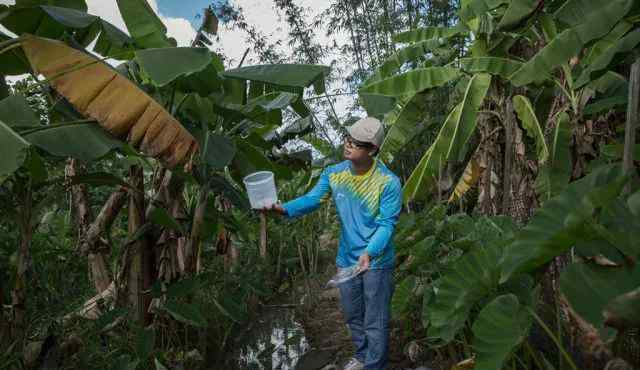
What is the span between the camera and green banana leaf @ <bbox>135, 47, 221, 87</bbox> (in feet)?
6.68

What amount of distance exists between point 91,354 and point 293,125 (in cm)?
228

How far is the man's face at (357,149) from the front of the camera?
A: 8.50ft

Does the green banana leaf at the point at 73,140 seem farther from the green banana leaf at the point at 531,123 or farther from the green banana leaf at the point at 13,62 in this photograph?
the green banana leaf at the point at 531,123

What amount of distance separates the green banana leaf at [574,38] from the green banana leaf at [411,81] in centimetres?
115

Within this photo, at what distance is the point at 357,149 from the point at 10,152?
4.93 ft

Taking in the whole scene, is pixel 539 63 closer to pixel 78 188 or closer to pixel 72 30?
pixel 72 30

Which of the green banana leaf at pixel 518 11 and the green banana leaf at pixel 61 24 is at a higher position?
the green banana leaf at pixel 61 24

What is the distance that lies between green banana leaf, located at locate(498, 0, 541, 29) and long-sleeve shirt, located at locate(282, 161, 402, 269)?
3.39 feet

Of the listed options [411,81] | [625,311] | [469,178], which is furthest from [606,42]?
[625,311]

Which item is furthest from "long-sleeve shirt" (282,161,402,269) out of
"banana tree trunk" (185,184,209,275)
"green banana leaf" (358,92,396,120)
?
"green banana leaf" (358,92,396,120)

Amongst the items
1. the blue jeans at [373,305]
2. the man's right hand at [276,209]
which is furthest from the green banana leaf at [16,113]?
the blue jeans at [373,305]

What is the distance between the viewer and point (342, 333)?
3891 millimetres

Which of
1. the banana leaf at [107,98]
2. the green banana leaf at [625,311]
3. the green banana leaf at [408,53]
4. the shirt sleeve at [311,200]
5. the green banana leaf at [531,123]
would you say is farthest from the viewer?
the green banana leaf at [408,53]

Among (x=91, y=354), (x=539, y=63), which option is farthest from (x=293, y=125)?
(x=91, y=354)
